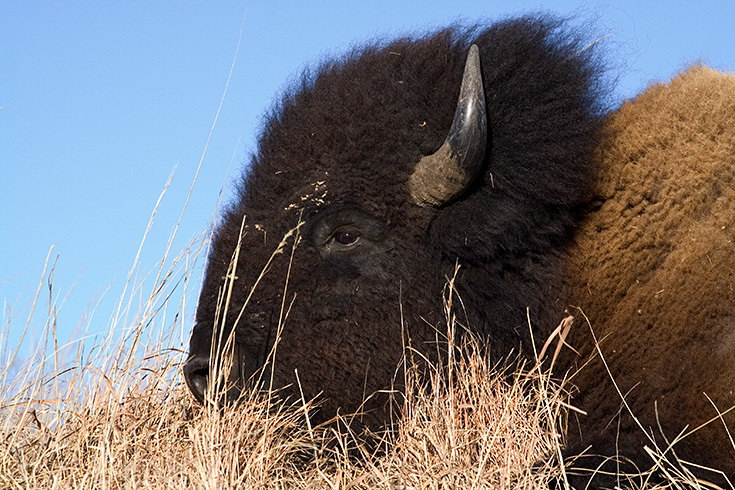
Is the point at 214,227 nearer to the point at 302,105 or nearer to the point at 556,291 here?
the point at 302,105

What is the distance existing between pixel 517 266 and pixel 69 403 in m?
2.31

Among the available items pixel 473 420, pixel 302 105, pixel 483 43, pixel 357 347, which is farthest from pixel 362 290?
pixel 483 43

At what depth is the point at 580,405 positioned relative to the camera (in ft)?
13.2

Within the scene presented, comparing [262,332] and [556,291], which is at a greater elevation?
[556,291]

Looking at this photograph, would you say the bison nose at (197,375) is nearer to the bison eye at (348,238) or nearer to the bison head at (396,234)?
the bison head at (396,234)

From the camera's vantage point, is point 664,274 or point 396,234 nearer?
point 664,274

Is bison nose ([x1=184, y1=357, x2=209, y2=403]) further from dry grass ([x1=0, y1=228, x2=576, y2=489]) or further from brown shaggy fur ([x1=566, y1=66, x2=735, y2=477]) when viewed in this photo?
brown shaggy fur ([x1=566, y1=66, x2=735, y2=477])

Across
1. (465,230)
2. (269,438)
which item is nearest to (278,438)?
(269,438)

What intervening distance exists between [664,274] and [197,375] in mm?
2165

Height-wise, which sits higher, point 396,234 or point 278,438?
point 396,234

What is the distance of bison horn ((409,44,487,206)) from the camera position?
12.9ft

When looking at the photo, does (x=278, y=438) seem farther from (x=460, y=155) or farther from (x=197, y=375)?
(x=460, y=155)

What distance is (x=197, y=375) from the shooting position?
158 inches

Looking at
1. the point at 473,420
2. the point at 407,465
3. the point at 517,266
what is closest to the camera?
the point at 407,465
